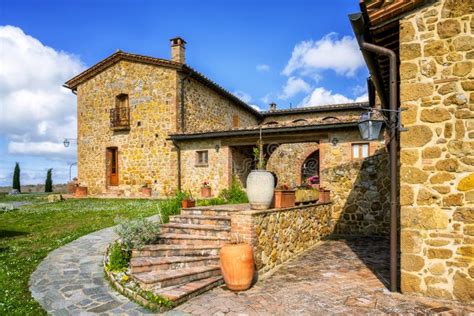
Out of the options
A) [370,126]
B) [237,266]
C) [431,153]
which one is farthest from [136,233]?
[431,153]

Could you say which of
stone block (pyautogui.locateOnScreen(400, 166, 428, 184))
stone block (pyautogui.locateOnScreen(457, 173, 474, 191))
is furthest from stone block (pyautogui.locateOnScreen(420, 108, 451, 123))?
stone block (pyautogui.locateOnScreen(457, 173, 474, 191))

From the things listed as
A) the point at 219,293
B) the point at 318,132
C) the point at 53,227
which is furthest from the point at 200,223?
the point at 318,132

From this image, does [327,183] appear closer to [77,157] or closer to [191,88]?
[191,88]

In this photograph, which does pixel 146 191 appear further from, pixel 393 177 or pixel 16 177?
pixel 16 177

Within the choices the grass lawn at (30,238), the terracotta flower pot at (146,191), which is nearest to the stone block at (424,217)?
the grass lawn at (30,238)

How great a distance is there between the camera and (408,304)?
159 inches

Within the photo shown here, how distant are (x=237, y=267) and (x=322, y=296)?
123 centimetres

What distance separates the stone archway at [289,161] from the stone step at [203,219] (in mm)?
12902

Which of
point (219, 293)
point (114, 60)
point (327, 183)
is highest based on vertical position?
point (114, 60)

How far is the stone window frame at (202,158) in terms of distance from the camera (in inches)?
567

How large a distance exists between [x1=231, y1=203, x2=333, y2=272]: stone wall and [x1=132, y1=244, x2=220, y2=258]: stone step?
0.55 metres

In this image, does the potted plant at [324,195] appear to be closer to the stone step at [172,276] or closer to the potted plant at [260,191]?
the potted plant at [260,191]

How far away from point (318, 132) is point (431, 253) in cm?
789

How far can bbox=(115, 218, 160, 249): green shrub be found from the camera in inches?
223
